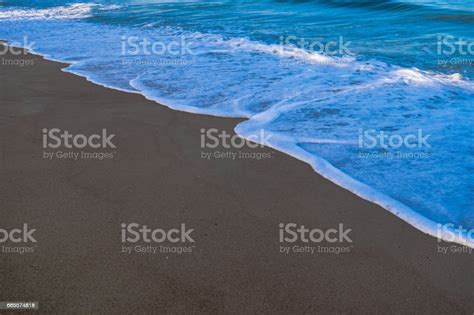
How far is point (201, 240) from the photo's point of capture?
10.7 ft

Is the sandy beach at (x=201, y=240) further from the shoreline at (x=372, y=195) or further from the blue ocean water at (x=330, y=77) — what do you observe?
the blue ocean water at (x=330, y=77)

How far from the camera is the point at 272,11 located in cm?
1670

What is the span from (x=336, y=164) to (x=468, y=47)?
7.98m

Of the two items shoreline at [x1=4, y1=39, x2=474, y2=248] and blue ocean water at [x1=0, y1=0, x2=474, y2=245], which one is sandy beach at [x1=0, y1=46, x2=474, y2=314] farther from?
blue ocean water at [x1=0, y1=0, x2=474, y2=245]

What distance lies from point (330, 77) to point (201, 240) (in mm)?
5241

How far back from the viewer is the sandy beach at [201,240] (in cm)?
269

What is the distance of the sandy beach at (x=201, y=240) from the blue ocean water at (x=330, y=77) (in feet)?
1.49

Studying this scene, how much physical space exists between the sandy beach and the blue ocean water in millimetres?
454

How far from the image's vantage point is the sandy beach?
8.83ft

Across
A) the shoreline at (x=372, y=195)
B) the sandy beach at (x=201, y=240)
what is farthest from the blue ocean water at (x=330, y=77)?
the sandy beach at (x=201, y=240)

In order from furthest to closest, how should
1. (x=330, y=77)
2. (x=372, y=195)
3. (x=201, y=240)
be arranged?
(x=330, y=77) < (x=372, y=195) < (x=201, y=240)

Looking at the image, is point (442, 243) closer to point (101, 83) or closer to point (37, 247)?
point (37, 247)

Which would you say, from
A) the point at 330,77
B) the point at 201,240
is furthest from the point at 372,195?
the point at 330,77

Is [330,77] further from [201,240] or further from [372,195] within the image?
[201,240]
